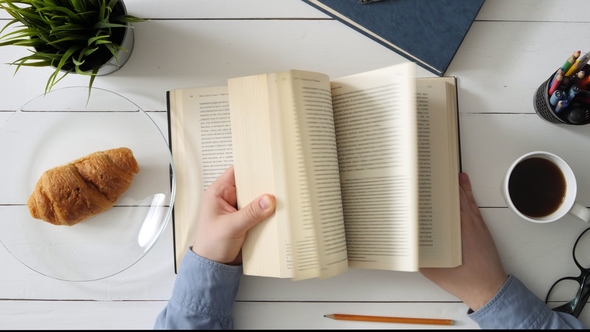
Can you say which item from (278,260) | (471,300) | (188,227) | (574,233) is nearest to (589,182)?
(574,233)

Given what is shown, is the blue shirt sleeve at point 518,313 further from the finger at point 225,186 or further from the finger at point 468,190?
the finger at point 225,186

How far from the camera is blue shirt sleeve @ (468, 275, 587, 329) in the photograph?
625 millimetres

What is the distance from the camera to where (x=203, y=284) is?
621 mm

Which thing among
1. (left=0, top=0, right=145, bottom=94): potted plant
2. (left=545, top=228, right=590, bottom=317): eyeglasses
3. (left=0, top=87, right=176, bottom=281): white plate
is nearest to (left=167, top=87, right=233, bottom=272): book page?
(left=0, top=87, right=176, bottom=281): white plate

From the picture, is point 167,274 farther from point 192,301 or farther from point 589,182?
point 589,182

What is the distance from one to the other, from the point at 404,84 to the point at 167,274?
508 mm

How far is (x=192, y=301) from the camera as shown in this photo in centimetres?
63

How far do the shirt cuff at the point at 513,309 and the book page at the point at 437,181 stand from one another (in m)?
0.10

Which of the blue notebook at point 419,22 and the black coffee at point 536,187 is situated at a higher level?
the blue notebook at point 419,22

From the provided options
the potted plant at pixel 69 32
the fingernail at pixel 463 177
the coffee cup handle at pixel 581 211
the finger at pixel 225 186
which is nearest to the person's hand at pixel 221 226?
the finger at pixel 225 186

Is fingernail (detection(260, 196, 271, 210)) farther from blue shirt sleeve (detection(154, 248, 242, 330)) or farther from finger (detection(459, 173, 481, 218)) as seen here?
finger (detection(459, 173, 481, 218))

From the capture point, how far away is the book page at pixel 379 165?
Answer: 54 cm

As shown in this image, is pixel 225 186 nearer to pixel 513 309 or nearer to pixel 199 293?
pixel 199 293

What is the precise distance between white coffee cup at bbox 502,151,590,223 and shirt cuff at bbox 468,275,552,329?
12cm
